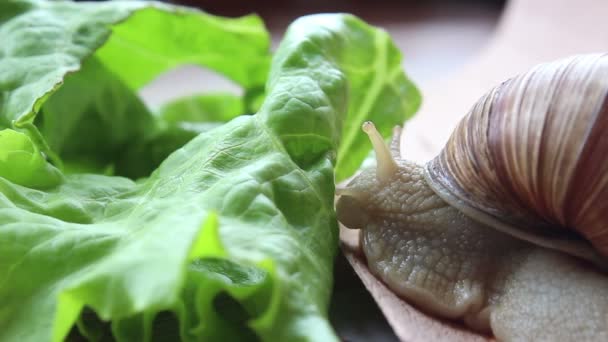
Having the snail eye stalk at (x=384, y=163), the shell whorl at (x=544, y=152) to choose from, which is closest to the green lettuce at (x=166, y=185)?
the snail eye stalk at (x=384, y=163)

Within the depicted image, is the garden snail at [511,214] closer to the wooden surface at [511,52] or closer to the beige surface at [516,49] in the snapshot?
the wooden surface at [511,52]

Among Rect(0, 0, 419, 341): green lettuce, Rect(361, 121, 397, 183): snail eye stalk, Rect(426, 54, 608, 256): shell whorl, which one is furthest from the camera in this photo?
Rect(361, 121, 397, 183): snail eye stalk

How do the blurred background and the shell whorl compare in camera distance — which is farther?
the blurred background

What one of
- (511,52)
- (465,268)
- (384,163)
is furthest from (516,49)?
(465,268)

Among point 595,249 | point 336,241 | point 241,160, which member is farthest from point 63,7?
point 595,249

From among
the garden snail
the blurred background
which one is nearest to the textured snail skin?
the garden snail

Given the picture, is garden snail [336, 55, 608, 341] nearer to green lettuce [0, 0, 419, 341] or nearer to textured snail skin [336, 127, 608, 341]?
textured snail skin [336, 127, 608, 341]

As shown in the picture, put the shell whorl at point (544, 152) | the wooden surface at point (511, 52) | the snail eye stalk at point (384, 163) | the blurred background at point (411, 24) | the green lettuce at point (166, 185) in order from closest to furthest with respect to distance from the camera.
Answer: the green lettuce at point (166, 185)
the shell whorl at point (544, 152)
the snail eye stalk at point (384, 163)
the wooden surface at point (511, 52)
the blurred background at point (411, 24)

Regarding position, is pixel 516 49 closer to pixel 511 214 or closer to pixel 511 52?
pixel 511 52
